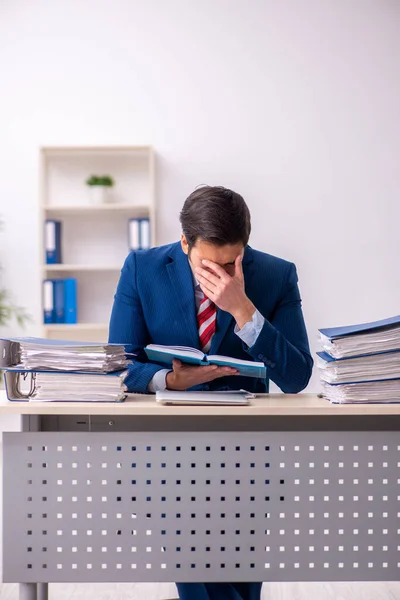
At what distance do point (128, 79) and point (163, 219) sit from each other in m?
1.00

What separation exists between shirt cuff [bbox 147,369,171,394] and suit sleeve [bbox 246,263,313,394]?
0.80ft

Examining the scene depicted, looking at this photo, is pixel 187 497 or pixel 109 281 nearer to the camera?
pixel 187 497

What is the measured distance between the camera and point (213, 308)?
211 centimetres

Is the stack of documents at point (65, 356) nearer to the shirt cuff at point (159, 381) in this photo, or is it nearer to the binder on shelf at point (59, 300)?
the shirt cuff at point (159, 381)

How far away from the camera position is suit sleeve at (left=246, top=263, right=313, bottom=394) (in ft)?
6.33

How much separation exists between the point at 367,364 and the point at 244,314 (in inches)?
13.5

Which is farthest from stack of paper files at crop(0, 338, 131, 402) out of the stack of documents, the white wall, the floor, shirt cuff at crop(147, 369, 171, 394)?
the white wall

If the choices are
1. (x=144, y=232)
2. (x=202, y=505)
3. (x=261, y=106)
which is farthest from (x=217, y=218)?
(x=261, y=106)

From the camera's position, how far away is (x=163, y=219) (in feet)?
16.1

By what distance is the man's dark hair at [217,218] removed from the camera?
1.86 metres

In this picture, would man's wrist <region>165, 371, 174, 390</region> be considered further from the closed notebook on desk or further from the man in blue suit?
the closed notebook on desk

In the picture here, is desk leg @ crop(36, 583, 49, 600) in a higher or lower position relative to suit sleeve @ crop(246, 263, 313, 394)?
lower

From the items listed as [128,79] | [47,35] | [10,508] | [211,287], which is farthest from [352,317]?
[10,508]

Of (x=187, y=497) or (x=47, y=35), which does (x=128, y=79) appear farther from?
(x=187, y=497)
